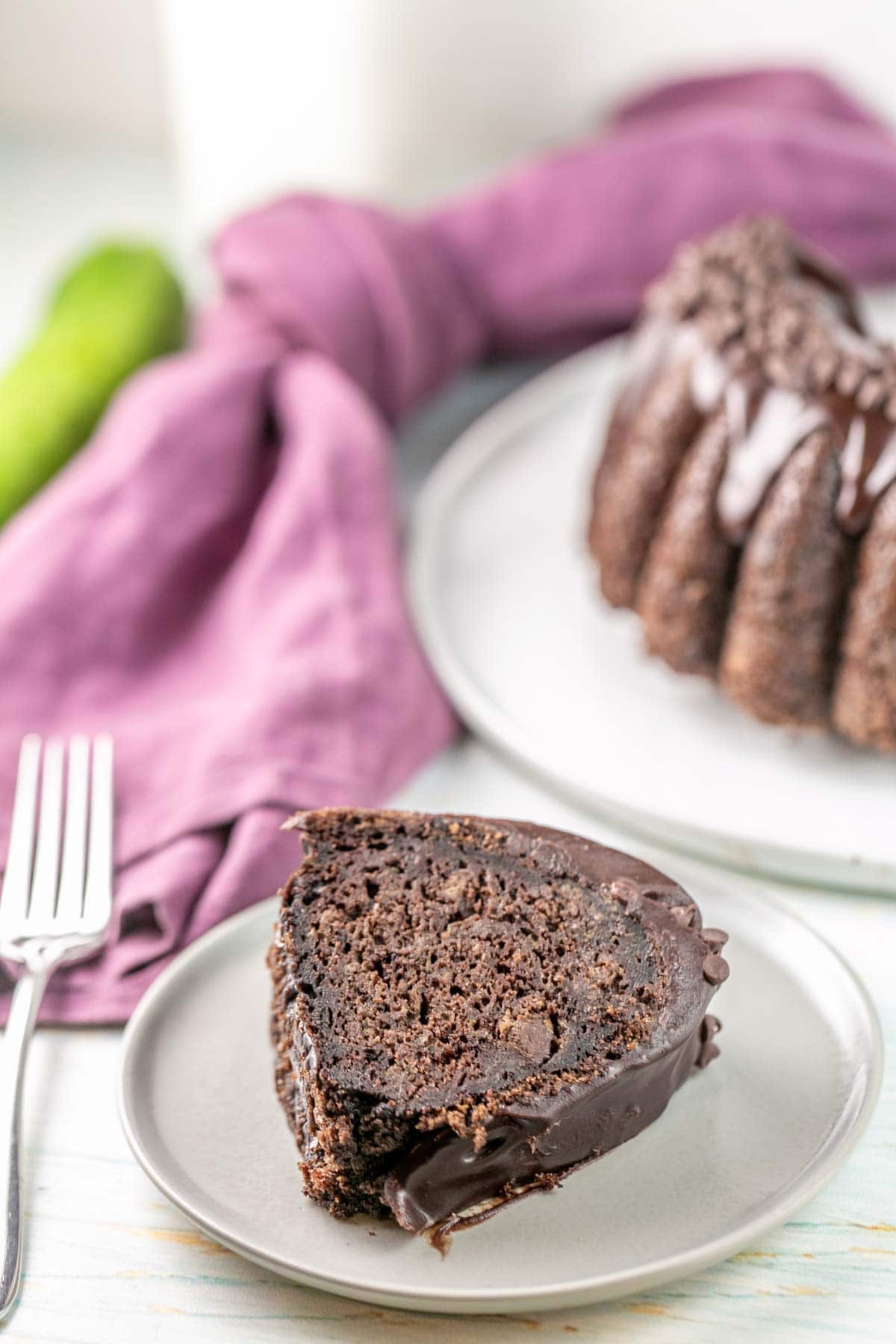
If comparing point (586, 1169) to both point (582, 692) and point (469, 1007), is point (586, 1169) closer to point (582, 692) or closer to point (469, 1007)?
point (469, 1007)

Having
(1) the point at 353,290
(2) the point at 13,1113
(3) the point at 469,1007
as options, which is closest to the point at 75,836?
(2) the point at 13,1113

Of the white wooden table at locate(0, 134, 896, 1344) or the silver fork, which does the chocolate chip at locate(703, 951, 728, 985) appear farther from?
the silver fork

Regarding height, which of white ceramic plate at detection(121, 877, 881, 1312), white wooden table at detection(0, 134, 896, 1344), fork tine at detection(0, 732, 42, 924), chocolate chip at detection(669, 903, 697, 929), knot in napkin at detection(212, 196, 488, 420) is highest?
knot in napkin at detection(212, 196, 488, 420)

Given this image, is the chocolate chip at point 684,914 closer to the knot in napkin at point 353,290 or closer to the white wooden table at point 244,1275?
the white wooden table at point 244,1275

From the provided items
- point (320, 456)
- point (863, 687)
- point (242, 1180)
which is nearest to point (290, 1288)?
point (242, 1180)

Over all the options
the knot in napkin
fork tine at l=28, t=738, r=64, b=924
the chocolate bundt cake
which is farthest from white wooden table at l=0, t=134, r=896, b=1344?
the knot in napkin

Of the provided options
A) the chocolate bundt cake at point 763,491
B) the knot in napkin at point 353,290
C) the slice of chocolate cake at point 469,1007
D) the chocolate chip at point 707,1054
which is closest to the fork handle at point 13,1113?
the slice of chocolate cake at point 469,1007

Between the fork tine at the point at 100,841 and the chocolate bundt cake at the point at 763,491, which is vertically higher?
the chocolate bundt cake at the point at 763,491
